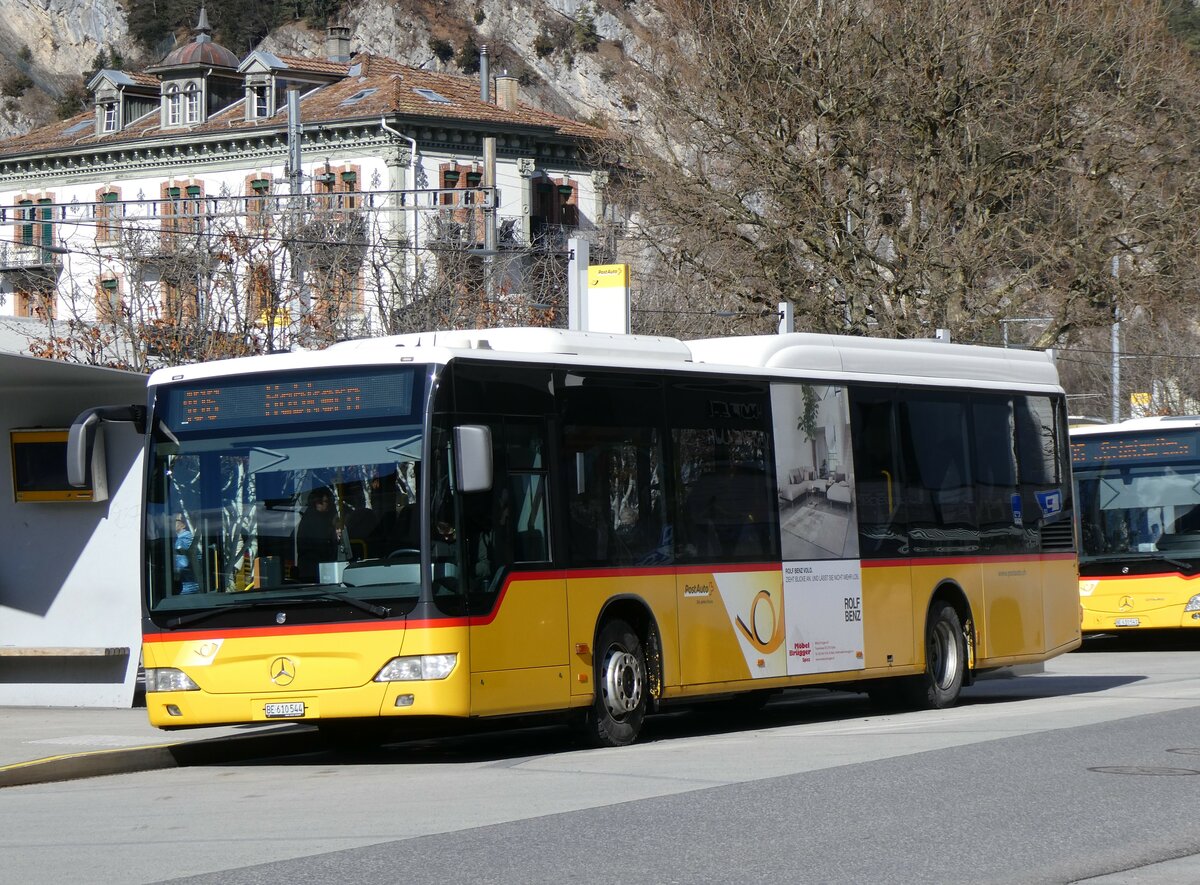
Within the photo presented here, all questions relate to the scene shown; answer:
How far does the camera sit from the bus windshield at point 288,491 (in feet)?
40.9

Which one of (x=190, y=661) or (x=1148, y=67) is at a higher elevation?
(x=1148, y=67)

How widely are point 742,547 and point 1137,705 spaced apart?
396cm

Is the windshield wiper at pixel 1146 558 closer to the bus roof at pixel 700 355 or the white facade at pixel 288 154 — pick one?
the bus roof at pixel 700 355

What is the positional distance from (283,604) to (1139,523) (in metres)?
17.1

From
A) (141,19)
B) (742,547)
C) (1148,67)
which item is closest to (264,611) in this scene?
(742,547)

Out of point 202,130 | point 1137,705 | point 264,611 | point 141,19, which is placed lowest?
point 1137,705

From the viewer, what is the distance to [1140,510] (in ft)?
88.1

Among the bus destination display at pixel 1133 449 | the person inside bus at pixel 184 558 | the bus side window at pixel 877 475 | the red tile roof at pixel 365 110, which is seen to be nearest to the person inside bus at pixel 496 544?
the person inside bus at pixel 184 558

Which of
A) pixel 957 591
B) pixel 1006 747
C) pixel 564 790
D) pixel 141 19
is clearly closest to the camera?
pixel 564 790

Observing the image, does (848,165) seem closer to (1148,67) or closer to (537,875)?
(1148,67)

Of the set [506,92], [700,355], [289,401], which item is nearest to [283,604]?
[289,401]

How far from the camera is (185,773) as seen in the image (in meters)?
12.9

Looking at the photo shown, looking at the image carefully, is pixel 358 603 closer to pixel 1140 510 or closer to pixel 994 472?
pixel 994 472

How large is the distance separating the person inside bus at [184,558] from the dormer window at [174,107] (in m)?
66.0
